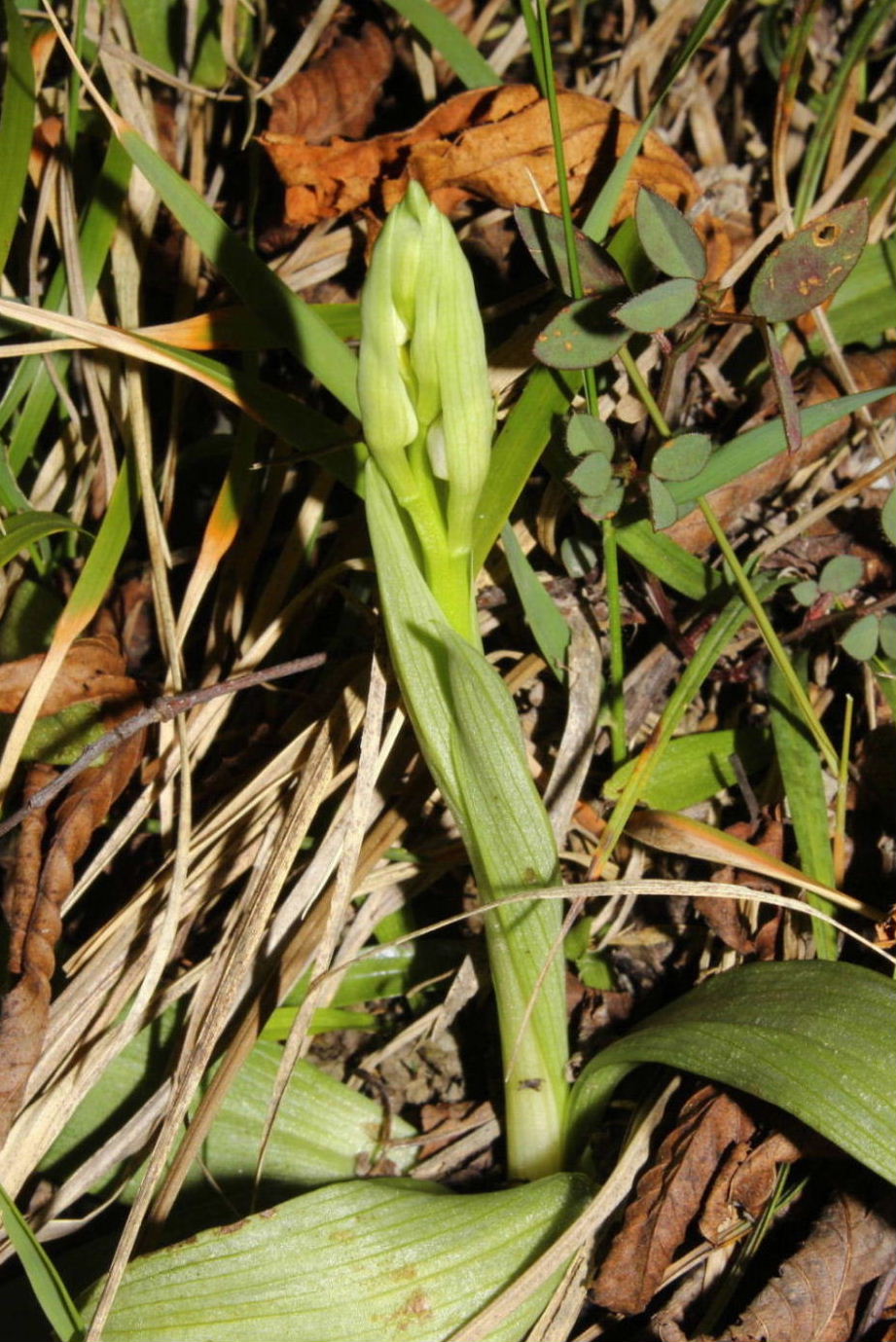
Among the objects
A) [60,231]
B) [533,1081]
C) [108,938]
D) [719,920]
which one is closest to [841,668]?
[719,920]

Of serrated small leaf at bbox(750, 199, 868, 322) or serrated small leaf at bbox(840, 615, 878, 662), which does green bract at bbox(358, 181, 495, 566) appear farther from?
serrated small leaf at bbox(840, 615, 878, 662)

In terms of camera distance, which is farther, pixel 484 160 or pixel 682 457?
pixel 484 160

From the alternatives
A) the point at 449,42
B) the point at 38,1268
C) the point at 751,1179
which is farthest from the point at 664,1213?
the point at 449,42

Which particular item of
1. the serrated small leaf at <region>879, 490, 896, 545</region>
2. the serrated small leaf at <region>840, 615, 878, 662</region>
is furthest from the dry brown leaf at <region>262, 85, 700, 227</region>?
the serrated small leaf at <region>840, 615, 878, 662</region>

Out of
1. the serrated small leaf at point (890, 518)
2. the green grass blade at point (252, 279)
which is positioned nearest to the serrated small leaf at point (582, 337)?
the green grass blade at point (252, 279)

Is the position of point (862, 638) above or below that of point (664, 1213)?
above

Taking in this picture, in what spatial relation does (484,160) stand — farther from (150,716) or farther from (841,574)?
(150,716)

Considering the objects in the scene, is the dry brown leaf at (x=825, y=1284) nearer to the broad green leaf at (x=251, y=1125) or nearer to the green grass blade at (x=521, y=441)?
the broad green leaf at (x=251, y=1125)
